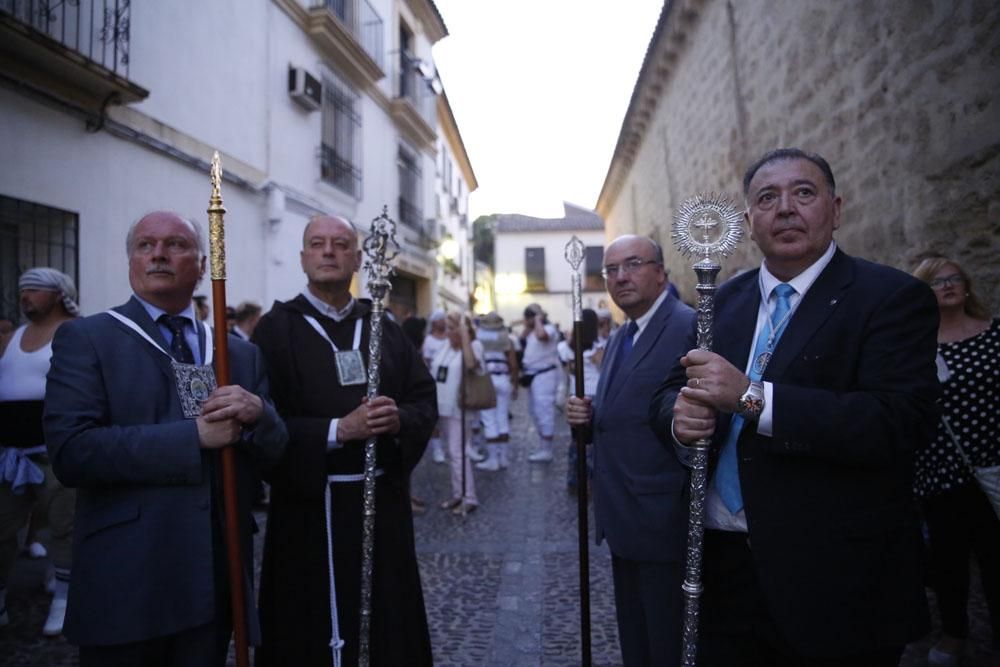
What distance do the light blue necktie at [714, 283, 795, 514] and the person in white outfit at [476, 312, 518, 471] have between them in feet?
19.1

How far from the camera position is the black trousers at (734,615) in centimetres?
182

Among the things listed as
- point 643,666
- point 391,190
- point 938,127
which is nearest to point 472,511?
point 643,666

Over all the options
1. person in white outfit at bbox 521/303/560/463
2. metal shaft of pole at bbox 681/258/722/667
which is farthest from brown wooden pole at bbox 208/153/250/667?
person in white outfit at bbox 521/303/560/463

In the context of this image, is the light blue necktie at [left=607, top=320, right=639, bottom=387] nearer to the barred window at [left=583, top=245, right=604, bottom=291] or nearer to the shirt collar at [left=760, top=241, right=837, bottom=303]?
the shirt collar at [left=760, top=241, right=837, bottom=303]

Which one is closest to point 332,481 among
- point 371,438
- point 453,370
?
point 371,438

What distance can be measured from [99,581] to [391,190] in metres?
13.5

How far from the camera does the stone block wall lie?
3.63 meters

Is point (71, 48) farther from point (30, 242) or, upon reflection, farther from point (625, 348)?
point (625, 348)

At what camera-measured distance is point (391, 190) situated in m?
14.7

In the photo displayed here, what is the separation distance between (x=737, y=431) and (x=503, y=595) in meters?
2.69

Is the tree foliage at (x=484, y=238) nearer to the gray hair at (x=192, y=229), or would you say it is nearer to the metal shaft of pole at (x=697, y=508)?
the gray hair at (x=192, y=229)

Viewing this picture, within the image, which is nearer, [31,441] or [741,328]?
[741,328]

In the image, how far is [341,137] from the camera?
39.8ft

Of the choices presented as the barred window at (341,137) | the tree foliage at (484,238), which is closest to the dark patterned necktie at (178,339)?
the barred window at (341,137)
